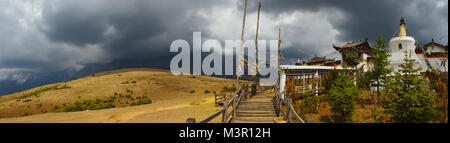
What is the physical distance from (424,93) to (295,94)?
32.9ft

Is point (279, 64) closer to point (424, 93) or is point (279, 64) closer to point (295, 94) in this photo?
point (295, 94)

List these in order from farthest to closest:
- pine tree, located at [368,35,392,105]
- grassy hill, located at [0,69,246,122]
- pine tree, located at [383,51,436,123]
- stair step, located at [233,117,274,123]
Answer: grassy hill, located at [0,69,246,122] → pine tree, located at [368,35,392,105] → stair step, located at [233,117,274,123] → pine tree, located at [383,51,436,123]

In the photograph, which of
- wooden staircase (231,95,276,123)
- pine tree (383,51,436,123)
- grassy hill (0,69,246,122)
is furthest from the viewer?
grassy hill (0,69,246,122)

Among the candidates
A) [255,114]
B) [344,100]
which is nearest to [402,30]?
[344,100]

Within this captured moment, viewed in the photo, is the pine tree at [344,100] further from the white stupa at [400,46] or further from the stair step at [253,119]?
the white stupa at [400,46]

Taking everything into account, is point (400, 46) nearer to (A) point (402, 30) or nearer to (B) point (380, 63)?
(A) point (402, 30)

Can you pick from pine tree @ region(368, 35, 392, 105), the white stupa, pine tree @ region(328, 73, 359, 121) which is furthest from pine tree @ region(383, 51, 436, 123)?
the white stupa

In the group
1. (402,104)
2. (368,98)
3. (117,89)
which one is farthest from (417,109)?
(117,89)

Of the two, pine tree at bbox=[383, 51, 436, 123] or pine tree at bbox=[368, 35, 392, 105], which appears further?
pine tree at bbox=[368, 35, 392, 105]

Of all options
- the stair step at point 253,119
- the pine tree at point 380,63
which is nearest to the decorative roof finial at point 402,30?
the pine tree at point 380,63

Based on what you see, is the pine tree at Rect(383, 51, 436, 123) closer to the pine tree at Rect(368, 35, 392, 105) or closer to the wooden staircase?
the wooden staircase

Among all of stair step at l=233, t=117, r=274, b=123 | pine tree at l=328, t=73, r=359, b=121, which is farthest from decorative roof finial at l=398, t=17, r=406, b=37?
stair step at l=233, t=117, r=274, b=123

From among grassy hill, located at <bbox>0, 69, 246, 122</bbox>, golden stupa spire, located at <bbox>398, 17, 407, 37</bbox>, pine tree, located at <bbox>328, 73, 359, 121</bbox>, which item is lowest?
grassy hill, located at <bbox>0, 69, 246, 122</bbox>

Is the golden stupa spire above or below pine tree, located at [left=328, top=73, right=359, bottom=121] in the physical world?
above
